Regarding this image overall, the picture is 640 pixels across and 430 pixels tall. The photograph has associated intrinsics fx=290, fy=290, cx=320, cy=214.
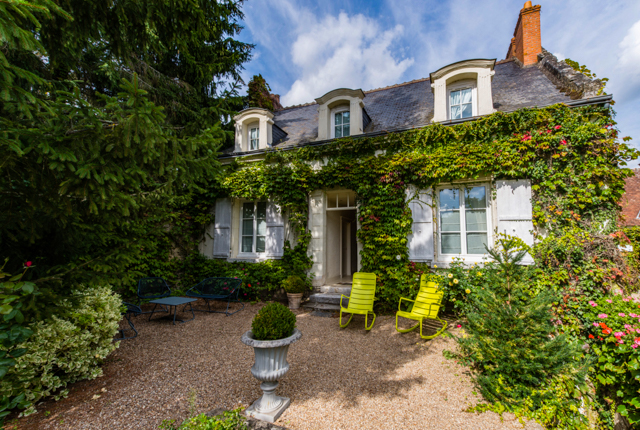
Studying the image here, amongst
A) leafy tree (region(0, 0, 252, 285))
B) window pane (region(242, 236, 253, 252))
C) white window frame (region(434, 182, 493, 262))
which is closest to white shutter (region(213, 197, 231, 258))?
window pane (region(242, 236, 253, 252))

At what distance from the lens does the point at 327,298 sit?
627 centimetres

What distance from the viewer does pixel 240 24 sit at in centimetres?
873

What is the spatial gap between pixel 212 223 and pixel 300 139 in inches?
135

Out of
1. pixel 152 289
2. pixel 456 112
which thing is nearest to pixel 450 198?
pixel 456 112

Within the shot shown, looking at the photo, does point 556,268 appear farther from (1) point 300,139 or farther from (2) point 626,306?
(1) point 300,139

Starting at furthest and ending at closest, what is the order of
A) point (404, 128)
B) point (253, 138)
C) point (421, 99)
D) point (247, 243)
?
point (253, 138) → point (247, 243) → point (421, 99) → point (404, 128)

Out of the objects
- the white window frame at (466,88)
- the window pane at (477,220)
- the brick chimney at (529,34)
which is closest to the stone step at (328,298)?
the window pane at (477,220)

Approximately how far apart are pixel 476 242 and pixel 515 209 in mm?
928

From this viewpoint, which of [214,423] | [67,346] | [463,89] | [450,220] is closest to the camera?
[214,423]

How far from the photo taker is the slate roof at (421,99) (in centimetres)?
616

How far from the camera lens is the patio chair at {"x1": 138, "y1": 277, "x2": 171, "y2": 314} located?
620 cm

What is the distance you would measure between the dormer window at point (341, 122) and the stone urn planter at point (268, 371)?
5.80 m

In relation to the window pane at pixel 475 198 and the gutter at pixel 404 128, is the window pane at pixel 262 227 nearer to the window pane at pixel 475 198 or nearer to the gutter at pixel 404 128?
the gutter at pixel 404 128

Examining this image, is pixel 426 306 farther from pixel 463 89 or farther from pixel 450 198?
pixel 463 89
